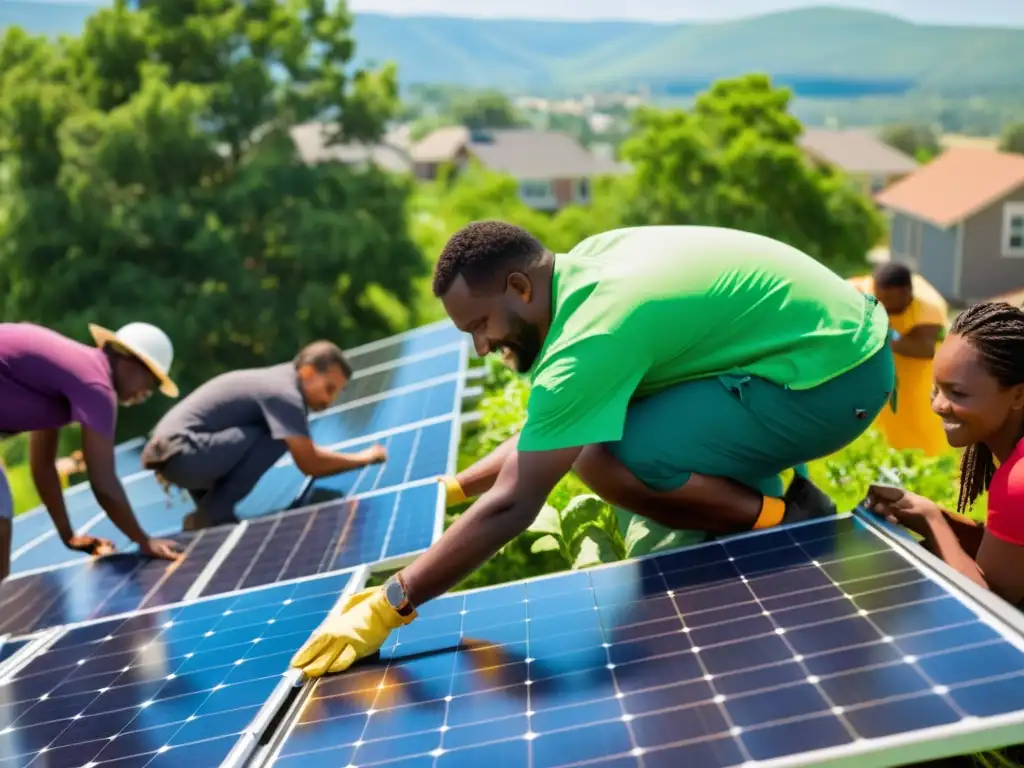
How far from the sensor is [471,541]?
3.54 m

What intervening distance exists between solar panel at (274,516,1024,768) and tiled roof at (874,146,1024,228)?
163 feet

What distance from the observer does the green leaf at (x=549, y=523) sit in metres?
5.71

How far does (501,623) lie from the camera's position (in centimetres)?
369

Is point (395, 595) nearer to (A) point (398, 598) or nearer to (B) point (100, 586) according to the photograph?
(A) point (398, 598)

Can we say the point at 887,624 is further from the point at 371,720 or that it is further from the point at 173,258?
the point at 173,258

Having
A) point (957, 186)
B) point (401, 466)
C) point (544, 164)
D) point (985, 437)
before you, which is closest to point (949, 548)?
point (985, 437)

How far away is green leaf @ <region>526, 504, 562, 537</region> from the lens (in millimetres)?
5711

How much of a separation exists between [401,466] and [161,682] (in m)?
2.94

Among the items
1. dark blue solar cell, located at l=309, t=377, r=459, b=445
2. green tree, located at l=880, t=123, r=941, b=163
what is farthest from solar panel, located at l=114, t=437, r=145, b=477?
green tree, located at l=880, t=123, r=941, b=163

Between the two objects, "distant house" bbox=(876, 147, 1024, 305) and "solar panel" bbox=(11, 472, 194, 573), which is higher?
"solar panel" bbox=(11, 472, 194, 573)

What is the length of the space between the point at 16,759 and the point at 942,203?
55.3 m

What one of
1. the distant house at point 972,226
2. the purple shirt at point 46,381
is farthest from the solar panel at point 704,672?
the distant house at point 972,226

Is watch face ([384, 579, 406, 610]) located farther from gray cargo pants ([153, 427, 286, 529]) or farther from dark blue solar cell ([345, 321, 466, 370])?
dark blue solar cell ([345, 321, 466, 370])

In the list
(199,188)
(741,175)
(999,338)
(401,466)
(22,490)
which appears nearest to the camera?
(999,338)
